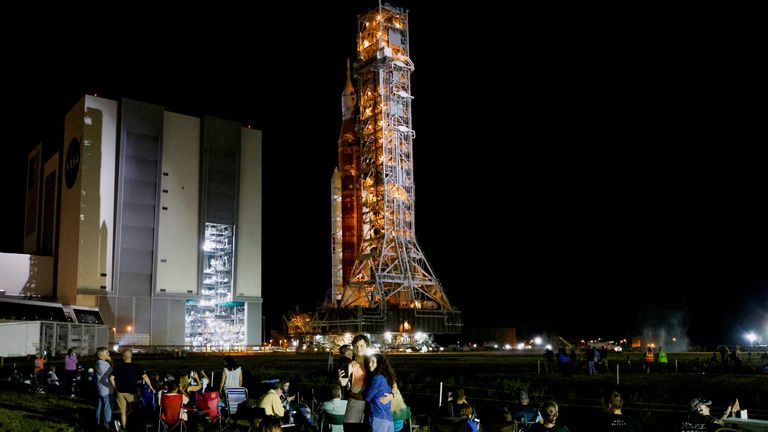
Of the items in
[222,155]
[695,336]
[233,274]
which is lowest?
[695,336]

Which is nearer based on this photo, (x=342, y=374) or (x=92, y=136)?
(x=342, y=374)

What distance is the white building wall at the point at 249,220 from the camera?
68.1m

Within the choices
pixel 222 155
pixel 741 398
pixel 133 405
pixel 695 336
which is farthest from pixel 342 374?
pixel 695 336

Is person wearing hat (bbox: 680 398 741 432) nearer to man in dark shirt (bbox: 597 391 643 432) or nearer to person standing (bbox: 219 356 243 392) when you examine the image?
man in dark shirt (bbox: 597 391 643 432)

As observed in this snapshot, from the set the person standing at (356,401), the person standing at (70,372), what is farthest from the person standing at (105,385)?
the person standing at (70,372)

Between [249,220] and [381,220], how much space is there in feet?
42.2

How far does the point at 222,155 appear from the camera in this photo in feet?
226

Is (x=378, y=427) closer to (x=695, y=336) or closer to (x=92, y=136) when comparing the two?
(x=92, y=136)

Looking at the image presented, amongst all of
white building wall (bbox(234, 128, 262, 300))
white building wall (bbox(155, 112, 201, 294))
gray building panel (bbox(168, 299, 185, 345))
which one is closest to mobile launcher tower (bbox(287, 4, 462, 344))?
white building wall (bbox(234, 128, 262, 300))

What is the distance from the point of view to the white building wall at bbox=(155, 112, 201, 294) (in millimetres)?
64062

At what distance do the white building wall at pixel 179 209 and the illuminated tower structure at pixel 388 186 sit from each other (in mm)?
14760

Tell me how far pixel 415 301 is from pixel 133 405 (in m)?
54.6

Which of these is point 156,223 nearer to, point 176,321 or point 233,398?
point 176,321

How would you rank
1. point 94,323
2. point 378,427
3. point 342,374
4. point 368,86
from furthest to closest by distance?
point 368,86 < point 94,323 < point 342,374 < point 378,427
